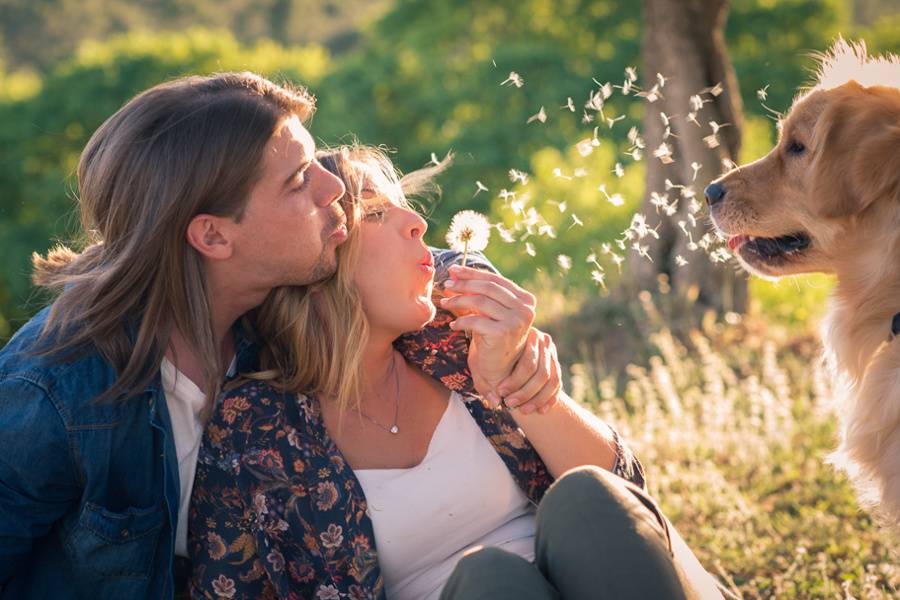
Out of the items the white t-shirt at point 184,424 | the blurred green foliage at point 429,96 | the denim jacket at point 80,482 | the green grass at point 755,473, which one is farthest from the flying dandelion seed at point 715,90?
the blurred green foliage at point 429,96

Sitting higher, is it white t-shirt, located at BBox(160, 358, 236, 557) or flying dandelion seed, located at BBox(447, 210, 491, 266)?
flying dandelion seed, located at BBox(447, 210, 491, 266)

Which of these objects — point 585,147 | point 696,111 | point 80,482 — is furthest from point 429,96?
point 80,482

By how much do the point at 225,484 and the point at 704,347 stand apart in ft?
13.1

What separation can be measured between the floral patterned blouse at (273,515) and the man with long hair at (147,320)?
82mm

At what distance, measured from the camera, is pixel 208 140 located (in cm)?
276

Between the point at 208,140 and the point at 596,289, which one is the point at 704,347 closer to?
the point at 596,289

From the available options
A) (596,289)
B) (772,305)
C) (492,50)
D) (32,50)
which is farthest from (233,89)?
(32,50)

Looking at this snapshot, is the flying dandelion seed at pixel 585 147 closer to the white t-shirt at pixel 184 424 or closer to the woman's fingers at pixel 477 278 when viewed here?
the woman's fingers at pixel 477 278

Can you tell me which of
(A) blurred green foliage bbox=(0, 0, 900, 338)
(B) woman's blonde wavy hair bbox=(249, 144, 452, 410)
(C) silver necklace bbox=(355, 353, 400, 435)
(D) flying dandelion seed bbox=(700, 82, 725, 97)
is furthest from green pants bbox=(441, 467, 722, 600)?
(A) blurred green foliage bbox=(0, 0, 900, 338)

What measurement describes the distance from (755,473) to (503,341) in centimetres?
303

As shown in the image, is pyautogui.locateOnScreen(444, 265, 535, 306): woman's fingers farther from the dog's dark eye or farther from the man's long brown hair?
the dog's dark eye

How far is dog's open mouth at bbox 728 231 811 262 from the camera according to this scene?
318 cm

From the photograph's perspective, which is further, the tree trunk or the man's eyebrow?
the tree trunk

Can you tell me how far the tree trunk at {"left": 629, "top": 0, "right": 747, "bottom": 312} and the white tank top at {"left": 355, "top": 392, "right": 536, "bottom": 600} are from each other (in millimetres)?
4744
